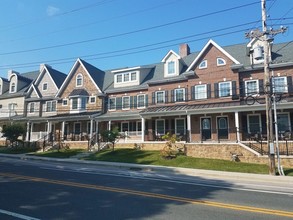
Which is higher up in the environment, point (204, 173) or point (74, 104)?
point (74, 104)

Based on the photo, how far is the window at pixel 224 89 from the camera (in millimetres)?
26609

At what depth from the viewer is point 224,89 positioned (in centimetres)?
2683

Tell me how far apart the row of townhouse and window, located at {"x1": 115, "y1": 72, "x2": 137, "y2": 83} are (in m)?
0.12

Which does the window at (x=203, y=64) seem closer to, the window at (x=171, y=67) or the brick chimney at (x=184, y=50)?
the window at (x=171, y=67)

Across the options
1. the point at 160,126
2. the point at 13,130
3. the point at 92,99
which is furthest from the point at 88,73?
the point at 160,126

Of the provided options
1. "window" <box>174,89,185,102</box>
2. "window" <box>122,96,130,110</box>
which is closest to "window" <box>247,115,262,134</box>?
"window" <box>174,89,185,102</box>

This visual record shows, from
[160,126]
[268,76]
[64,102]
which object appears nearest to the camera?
[268,76]

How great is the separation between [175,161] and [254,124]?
9.31m

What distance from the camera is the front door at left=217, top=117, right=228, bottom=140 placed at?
26.2 m

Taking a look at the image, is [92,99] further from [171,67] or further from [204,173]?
[204,173]

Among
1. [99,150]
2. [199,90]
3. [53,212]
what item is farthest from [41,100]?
[53,212]

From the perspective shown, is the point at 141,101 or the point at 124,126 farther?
the point at 124,126

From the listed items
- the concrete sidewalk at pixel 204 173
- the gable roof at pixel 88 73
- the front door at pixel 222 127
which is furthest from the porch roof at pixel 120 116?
the concrete sidewalk at pixel 204 173

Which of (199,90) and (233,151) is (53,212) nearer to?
(233,151)
